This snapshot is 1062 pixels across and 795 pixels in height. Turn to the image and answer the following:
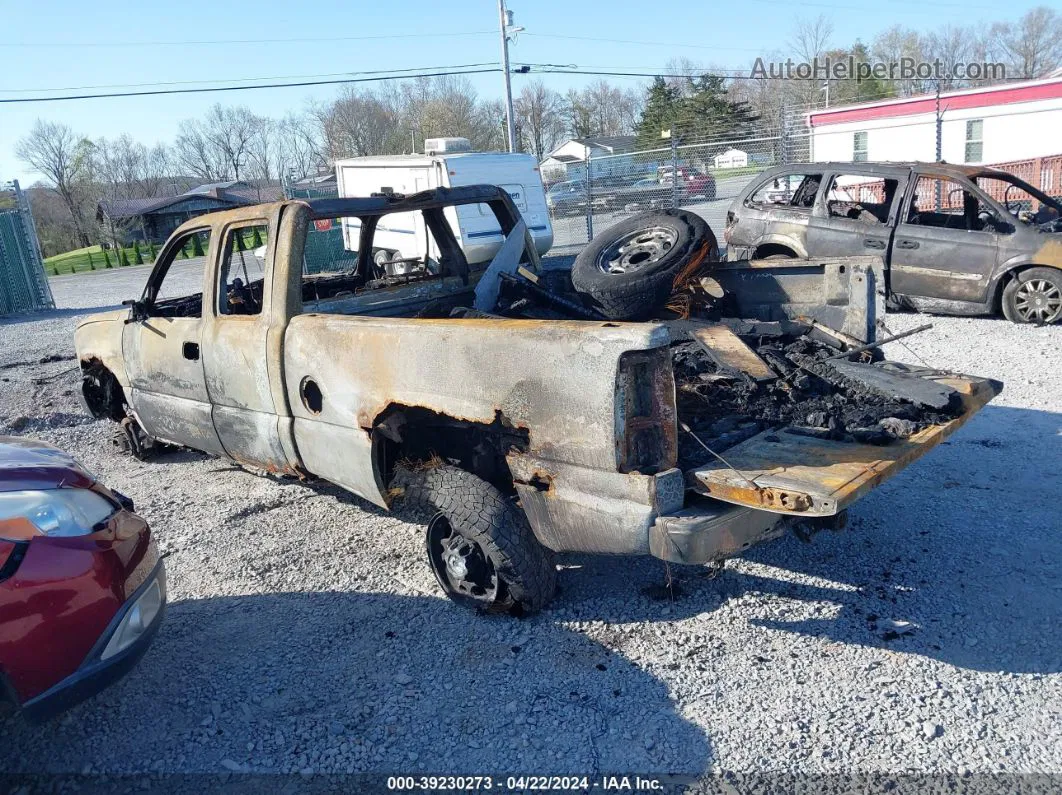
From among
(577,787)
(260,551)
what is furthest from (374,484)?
(577,787)

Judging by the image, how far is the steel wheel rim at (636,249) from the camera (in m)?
5.11

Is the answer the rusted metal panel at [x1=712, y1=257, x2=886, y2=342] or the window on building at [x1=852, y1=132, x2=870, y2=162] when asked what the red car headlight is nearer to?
the rusted metal panel at [x1=712, y1=257, x2=886, y2=342]

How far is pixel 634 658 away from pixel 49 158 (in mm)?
77255

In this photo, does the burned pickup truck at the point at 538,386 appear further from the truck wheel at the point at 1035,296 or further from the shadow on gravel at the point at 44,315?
the shadow on gravel at the point at 44,315

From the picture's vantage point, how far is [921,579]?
3773 millimetres

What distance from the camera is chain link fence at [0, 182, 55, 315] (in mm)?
17375

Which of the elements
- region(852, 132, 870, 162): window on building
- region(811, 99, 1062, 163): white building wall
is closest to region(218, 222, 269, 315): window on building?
region(811, 99, 1062, 163): white building wall

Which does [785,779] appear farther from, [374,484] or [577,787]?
[374,484]

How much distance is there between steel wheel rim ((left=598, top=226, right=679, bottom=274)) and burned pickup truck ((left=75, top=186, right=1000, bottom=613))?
2cm

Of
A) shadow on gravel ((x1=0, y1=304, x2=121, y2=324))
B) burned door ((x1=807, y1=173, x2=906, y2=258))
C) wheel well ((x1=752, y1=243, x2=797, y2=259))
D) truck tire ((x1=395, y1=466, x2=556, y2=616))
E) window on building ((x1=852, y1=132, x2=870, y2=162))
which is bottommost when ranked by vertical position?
shadow on gravel ((x1=0, y1=304, x2=121, y2=324))

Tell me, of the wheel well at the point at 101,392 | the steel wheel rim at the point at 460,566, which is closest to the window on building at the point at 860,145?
the wheel well at the point at 101,392

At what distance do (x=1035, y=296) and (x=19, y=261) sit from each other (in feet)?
62.4

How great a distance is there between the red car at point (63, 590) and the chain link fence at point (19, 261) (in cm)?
1738

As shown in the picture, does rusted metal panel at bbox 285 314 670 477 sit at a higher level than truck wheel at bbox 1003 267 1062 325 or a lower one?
higher
